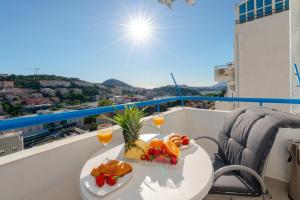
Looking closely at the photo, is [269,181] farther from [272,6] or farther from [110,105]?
[272,6]

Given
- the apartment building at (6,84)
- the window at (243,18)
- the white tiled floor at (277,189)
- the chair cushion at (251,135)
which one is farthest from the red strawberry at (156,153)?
the window at (243,18)

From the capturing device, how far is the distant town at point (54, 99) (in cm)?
139

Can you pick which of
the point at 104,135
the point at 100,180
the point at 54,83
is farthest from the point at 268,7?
the point at 100,180

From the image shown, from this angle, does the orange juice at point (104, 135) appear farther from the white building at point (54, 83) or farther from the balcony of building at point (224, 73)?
the balcony of building at point (224, 73)

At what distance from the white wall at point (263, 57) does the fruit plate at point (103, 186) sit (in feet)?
36.5

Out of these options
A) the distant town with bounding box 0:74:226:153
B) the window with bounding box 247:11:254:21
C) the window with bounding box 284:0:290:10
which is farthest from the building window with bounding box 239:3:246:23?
the distant town with bounding box 0:74:226:153

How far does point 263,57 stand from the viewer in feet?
32.9

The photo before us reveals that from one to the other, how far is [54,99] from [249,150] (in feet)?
8.61

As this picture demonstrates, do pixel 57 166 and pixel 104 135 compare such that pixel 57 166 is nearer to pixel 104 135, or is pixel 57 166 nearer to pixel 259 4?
pixel 104 135

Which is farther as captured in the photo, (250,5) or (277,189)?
(250,5)

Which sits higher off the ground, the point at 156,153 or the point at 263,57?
the point at 263,57

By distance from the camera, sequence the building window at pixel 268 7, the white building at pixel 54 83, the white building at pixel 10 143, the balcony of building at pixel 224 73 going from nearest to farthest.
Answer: the white building at pixel 10 143 → the white building at pixel 54 83 → the building window at pixel 268 7 → the balcony of building at pixel 224 73

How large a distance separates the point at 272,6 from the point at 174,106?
1082cm

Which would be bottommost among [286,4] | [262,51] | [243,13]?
[262,51]
